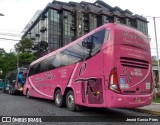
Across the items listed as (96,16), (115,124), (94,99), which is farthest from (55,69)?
(96,16)

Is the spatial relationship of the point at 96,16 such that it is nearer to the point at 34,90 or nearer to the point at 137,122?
the point at 34,90

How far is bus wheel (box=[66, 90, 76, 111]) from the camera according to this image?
11.2 meters

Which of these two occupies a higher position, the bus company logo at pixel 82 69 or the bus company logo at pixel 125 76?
the bus company logo at pixel 82 69

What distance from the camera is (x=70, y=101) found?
1159cm

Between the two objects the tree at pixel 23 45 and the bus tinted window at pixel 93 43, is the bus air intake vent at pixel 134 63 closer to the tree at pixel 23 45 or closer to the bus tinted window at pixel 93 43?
the bus tinted window at pixel 93 43

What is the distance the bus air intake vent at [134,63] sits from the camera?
29.7 ft

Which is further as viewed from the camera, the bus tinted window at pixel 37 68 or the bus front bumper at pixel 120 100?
the bus tinted window at pixel 37 68

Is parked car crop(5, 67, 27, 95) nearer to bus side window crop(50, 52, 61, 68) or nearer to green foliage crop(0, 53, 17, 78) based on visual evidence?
bus side window crop(50, 52, 61, 68)

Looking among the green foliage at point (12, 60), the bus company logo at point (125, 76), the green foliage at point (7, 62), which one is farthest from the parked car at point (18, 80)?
the green foliage at point (7, 62)

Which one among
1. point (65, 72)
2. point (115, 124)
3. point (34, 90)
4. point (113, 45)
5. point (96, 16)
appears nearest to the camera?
point (115, 124)

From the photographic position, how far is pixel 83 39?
1091 centimetres

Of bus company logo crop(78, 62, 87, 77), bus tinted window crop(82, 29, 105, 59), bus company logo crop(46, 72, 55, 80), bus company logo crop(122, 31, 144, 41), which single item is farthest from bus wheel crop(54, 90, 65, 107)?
bus company logo crop(122, 31, 144, 41)

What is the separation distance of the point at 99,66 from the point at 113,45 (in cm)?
105

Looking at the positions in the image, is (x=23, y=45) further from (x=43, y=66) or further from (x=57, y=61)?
(x=57, y=61)
